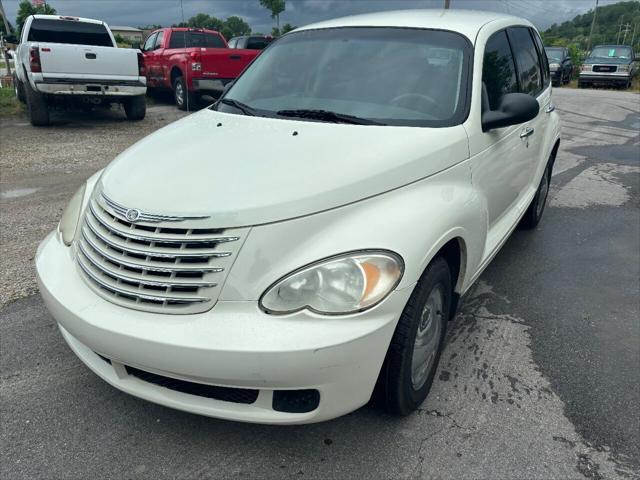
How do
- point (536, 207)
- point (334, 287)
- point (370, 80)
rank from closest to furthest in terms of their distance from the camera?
1. point (334, 287)
2. point (370, 80)
3. point (536, 207)

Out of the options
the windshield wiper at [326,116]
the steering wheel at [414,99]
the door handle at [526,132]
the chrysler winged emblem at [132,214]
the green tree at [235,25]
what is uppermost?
the steering wheel at [414,99]

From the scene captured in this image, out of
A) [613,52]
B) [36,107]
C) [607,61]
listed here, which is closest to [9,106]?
[36,107]

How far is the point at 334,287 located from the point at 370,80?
158 cm

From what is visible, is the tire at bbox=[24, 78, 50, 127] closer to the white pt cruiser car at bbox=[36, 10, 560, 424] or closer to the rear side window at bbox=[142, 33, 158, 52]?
the rear side window at bbox=[142, 33, 158, 52]

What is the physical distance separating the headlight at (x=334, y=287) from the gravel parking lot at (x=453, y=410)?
2.47 feet

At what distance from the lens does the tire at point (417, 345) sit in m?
2.20

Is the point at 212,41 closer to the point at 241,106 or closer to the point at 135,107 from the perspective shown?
the point at 135,107

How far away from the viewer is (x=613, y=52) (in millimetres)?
23734

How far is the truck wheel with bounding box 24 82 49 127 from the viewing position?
9.55 meters

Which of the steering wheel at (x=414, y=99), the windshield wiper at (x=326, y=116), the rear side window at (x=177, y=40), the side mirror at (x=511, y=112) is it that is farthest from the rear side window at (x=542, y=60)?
the rear side window at (x=177, y=40)

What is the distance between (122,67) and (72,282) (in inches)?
330

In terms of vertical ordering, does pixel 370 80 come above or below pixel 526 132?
above

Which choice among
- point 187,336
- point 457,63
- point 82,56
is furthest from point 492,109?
point 82,56

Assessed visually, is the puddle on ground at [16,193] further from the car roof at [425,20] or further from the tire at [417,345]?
the tire at [417,345]
